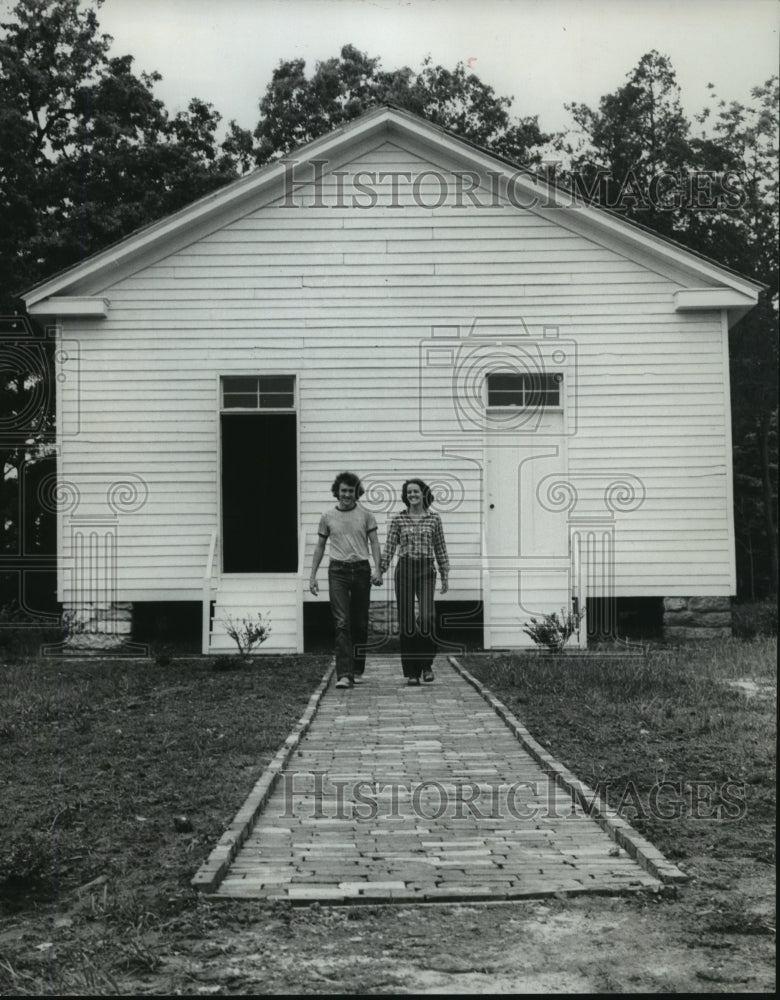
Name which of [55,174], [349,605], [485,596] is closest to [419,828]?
[349,605]

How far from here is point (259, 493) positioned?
17922mm

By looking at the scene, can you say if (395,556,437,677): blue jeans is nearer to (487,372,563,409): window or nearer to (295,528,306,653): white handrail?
(295,528,306,653): white handrail

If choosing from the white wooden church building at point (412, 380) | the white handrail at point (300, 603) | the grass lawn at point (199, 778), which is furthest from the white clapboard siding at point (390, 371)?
the grass lawn at point (199, 778)

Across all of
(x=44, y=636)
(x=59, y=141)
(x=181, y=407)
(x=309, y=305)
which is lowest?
(x=44, y=636)

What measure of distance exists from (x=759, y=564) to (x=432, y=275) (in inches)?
1026

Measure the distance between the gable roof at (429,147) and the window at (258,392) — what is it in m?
2.00

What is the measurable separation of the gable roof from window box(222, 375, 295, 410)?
200 centimetres

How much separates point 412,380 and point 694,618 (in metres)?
4.92

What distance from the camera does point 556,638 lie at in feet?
52.3

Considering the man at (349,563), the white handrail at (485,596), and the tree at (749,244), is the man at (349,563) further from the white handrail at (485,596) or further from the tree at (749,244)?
the tree at (749,244)

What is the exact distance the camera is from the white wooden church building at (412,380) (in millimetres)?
17438

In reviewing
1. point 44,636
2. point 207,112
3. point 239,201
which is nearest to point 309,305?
point 239,201

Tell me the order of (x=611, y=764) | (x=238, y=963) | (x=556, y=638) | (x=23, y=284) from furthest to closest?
(x=23, y=284), (x=556, y=638), (x=611, y=764), (x=238, y=963)

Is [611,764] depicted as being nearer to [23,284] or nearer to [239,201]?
[239,201]
